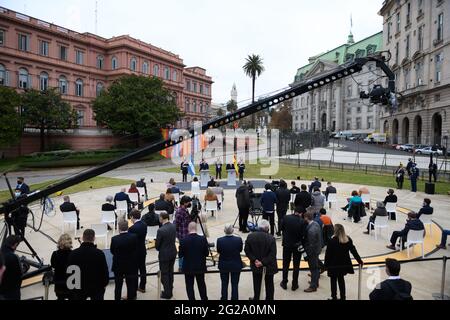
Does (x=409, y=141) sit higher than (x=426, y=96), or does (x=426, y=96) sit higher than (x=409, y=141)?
(x=426, y=96)

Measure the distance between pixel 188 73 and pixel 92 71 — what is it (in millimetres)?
25076

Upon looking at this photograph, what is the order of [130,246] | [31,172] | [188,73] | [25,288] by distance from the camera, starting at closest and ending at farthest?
[130,246] → [25,288] → [31,172] → [188,73]

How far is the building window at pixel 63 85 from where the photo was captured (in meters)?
50.2

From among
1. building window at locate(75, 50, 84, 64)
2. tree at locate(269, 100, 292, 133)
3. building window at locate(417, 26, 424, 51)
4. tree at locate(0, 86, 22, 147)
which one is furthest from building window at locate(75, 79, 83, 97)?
tree at locate(269, 100, 292, 133)

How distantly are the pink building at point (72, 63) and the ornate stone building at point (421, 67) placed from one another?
1883 inches

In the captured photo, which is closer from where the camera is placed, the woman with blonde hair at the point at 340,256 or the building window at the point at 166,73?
the woman with blonde hair at the point at 340,256

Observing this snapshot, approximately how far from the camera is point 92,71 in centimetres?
5459

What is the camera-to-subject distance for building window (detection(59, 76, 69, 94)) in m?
50.2

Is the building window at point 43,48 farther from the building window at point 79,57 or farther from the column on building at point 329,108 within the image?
the column on building at point 329,108

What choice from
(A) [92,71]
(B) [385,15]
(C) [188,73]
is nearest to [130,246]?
(A) [92,71]

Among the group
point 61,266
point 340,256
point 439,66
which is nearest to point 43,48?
point 61,266

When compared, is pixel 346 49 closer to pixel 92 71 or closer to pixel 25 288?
pixel 92 71

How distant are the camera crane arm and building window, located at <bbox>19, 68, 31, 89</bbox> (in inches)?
1845

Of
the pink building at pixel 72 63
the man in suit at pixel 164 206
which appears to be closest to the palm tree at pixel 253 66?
the pink building at pixel 72 63
